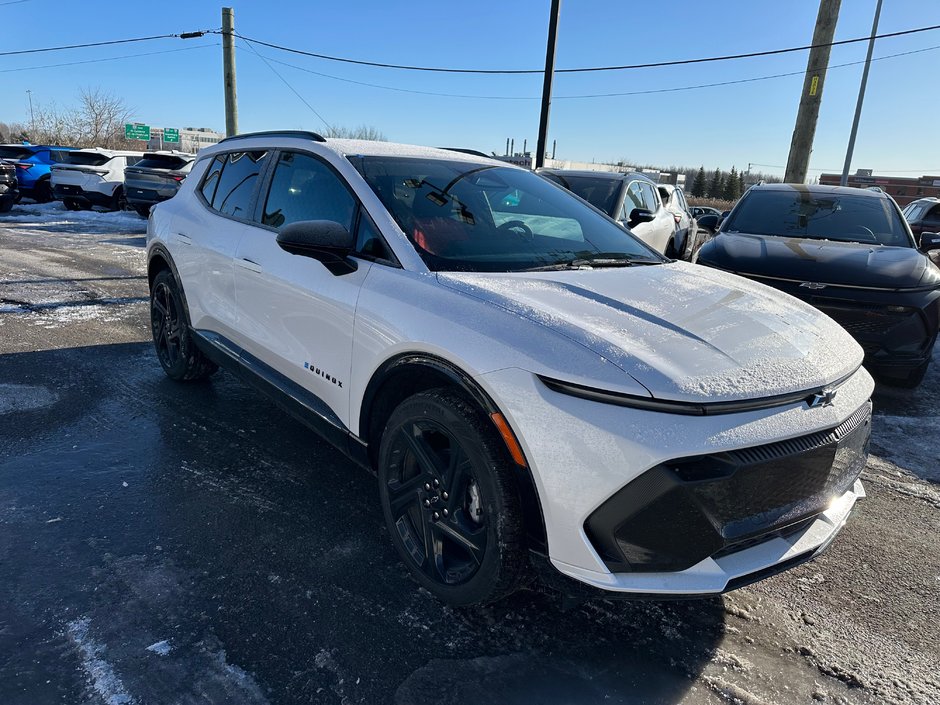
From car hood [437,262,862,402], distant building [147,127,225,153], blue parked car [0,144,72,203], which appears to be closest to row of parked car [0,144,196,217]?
blue parked car [0,144,72,203]

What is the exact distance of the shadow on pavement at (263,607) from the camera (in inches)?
Answer: 80.4

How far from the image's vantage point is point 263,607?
7.74ft

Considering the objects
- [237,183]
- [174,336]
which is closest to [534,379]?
[237,183]

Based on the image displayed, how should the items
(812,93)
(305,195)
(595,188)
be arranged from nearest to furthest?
(305,195), (595,188), (812,93)

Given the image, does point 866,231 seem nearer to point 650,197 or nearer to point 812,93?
point 650,197

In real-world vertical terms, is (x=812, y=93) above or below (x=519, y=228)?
above

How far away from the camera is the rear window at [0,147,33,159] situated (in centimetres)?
2002

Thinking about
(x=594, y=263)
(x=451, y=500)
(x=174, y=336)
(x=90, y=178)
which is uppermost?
(x=594, y=263)

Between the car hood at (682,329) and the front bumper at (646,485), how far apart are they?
10cm

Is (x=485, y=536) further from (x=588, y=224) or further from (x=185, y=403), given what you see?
(x=185, y=403)

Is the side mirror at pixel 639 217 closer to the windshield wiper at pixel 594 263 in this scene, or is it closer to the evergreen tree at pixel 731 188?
the windshield wiper at pixel 594 263

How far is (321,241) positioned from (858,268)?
13.7 feet

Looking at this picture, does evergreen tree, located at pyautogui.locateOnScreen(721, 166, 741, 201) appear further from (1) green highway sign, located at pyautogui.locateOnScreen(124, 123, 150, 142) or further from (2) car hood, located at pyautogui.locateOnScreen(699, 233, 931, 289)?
(2) car hood, located at pyautogui.locateOnScreen(699, 233, 931, 289)

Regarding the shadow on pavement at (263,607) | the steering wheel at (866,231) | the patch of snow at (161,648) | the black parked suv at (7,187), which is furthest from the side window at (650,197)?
the black parked suv at (7,187)
